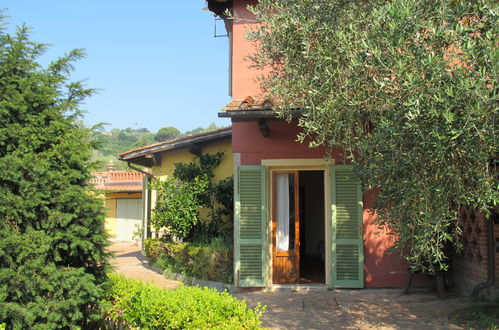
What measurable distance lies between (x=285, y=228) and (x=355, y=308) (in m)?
2.16

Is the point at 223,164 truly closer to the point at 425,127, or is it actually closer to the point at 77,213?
the point at 77,213

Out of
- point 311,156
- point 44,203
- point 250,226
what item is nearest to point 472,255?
point 311,156

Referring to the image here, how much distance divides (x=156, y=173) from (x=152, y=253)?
8.38 feet

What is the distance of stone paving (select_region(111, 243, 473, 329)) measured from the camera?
639cm

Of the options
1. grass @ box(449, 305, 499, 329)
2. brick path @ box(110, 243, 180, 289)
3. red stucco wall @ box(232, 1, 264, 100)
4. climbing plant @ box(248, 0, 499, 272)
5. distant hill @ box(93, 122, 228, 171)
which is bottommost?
brick path @ box(110, 243, 180, 289)

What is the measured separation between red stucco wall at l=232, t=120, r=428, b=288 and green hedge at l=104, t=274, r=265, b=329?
3929 millimetres

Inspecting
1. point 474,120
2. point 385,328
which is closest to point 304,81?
point 474,120

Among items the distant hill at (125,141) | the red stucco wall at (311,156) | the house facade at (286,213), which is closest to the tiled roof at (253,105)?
the house facade at (286,213)

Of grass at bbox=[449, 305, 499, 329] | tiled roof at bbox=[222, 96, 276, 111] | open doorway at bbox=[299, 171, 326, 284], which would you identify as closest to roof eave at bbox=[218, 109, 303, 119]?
tiled roof at bbox=[222, 96, 276, 111]

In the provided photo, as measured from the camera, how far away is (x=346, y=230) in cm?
838

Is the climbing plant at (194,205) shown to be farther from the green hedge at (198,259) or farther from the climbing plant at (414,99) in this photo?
the climbing plant at (414,99)

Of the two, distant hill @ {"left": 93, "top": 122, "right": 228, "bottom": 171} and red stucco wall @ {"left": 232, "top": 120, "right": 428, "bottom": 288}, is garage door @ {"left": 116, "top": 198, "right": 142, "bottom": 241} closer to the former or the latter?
distant hill @ {"left": 93, "top": 122, "right": 228, "bottom": 171}

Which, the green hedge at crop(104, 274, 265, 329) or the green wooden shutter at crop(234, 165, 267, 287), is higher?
the green wooden shutter at crop(234, 165, 267, 287)

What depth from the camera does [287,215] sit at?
8.95 meters
